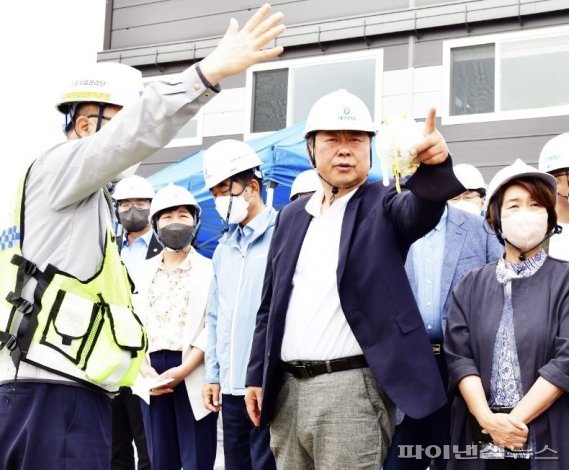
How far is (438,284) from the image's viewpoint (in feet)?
14.7

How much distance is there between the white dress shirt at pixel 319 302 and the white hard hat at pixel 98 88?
1110mm

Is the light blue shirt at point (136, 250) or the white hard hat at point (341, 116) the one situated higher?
the white hard hat at point (341, 116)

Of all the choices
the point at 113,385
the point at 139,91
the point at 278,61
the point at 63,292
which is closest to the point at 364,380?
the point at 113,385

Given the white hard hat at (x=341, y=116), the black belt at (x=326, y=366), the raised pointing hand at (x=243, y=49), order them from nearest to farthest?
1. the raised pointing hand at (x=243, y=49)
2. the black belt at (x=326, y=366)
3. the white hard hat at (x=341, y=116)

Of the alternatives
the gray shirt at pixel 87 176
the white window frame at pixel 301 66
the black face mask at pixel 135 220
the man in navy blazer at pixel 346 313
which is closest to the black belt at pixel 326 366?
the man in navy blazer at pixel 346 313

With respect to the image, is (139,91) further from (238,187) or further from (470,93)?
(470,93)

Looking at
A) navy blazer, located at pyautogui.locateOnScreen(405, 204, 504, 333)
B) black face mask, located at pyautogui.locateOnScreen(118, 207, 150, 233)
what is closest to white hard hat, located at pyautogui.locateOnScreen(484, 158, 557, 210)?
navy blazer, located at pyautogui.locateOnScreen(405, 204, 504, 333)

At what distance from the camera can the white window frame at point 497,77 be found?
398 inches

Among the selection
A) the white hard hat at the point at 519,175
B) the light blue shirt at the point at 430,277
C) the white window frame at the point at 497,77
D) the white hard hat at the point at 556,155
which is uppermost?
the white window frame at the point at 497,77

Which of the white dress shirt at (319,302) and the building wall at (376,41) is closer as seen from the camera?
the white dress shirt at (319,302)

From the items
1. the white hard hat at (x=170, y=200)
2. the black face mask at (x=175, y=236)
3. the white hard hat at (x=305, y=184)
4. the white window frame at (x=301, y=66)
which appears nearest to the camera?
the black face mask at (x=175, y=236)

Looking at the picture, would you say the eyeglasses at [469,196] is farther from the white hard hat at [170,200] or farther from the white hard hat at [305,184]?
the white hard hat at [170,200]

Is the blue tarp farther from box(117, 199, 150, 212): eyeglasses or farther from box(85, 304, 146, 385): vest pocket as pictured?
box(85, 304, 146, 385): vest pocket

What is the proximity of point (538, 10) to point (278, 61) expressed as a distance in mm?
3950
